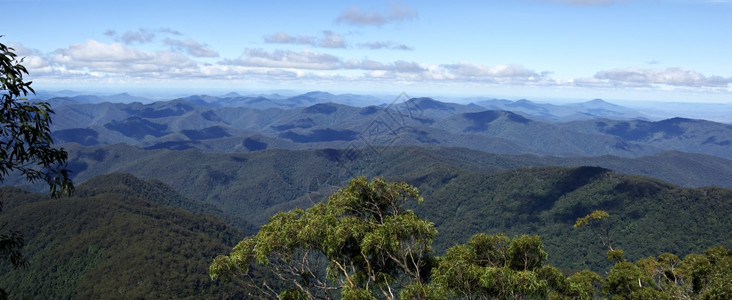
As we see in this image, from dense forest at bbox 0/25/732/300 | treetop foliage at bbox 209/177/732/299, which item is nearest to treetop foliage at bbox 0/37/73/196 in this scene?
dense forest at bbox 0/25/732/300

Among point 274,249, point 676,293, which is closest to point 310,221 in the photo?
point 274,249

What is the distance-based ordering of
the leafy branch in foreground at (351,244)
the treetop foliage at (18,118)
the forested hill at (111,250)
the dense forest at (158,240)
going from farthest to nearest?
the dense forest at (158,240) < the forested hill at (111,250) < the leafy branch in foreground at (351,244) < the treetop foliage at (18,118)

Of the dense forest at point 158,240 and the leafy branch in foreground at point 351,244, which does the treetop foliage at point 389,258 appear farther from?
the dense forest at point 158,240

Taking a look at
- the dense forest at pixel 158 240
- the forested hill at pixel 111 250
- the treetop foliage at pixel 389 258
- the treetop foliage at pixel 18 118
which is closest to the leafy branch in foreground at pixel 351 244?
the treetop foliage at pixel 389 258

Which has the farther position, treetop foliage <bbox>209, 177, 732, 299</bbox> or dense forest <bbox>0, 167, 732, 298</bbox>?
dense forest <bbox>0, 167, 732, 298</bbox>

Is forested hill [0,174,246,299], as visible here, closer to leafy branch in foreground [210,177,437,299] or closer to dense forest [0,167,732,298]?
dense forest [0,167,732,298]

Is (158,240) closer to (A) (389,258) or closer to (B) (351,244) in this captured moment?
(B) (351,244)

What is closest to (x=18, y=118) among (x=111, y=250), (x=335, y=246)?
(x=335, y=246)

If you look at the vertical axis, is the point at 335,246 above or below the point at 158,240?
above
